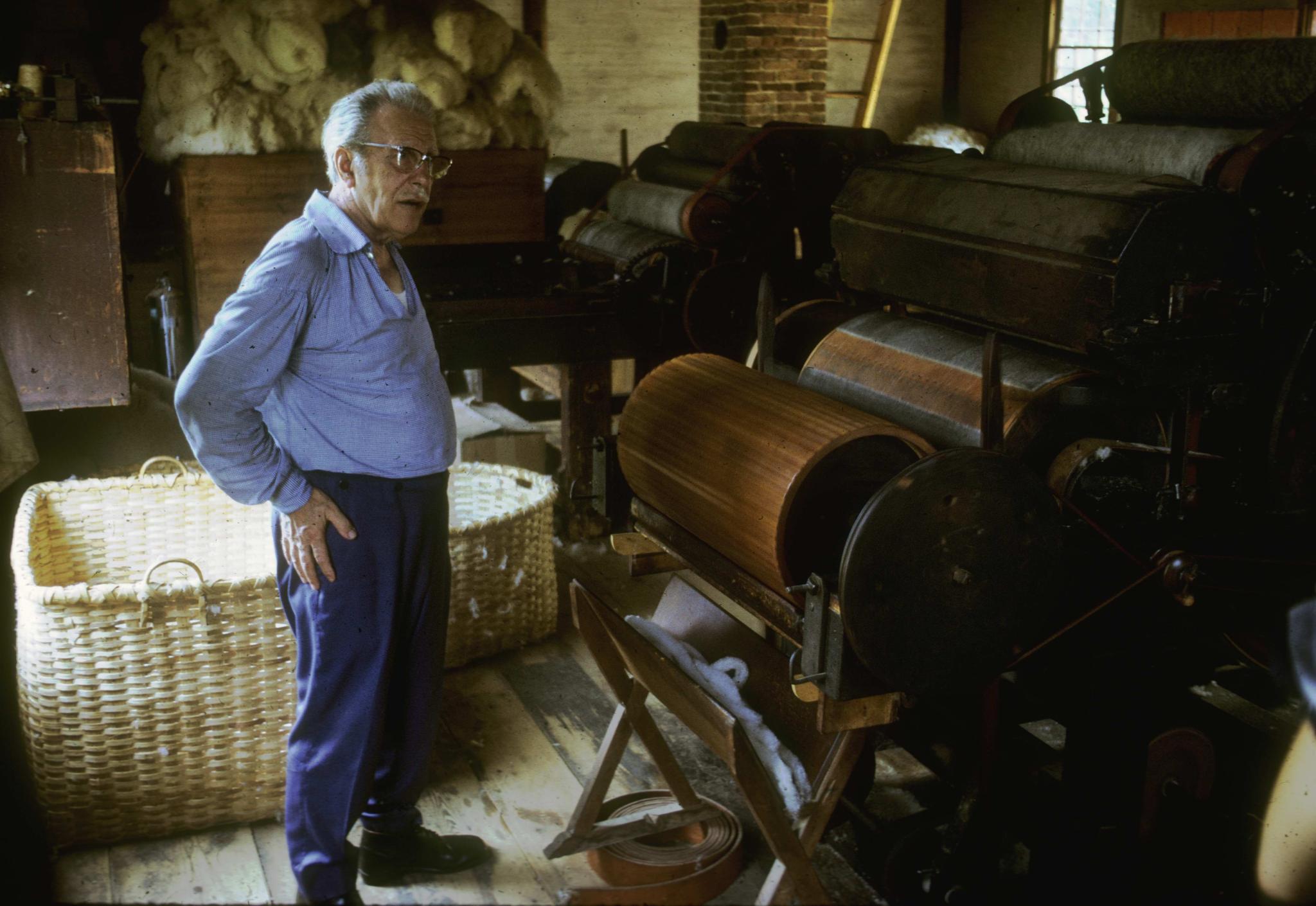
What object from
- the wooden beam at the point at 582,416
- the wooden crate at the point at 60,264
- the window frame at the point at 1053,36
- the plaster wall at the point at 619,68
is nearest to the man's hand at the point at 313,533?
the wooden crate at the point at 60,264

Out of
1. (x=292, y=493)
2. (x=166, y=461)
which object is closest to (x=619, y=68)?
(x=166, y=461)

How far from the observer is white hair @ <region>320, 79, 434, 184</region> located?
7.65 ft

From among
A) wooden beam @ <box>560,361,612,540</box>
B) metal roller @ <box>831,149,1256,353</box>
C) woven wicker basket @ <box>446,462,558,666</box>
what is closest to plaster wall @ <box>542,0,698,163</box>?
wooden beam @ <box>560,361,612,540</box>

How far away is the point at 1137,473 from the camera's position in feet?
7.84

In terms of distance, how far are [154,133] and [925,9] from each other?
9154mm

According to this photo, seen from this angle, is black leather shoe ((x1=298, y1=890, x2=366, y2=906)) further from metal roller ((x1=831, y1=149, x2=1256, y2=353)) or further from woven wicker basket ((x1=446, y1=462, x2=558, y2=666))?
metal roller ((x1=831, y1=149, x2=1256, y2=353))

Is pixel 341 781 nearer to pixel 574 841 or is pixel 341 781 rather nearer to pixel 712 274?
pixel 574 841

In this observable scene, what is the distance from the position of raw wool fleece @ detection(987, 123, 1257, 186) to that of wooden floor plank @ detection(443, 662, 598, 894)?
1.90 meters

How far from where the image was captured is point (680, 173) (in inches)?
191

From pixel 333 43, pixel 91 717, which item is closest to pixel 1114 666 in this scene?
pixel 91 717

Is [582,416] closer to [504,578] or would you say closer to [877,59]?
[504,578]

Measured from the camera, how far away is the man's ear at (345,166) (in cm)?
236

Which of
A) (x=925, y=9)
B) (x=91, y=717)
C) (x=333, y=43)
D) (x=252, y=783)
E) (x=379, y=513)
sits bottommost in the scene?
(x=252, y=783)

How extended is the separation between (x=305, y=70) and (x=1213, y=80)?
9.98ft
